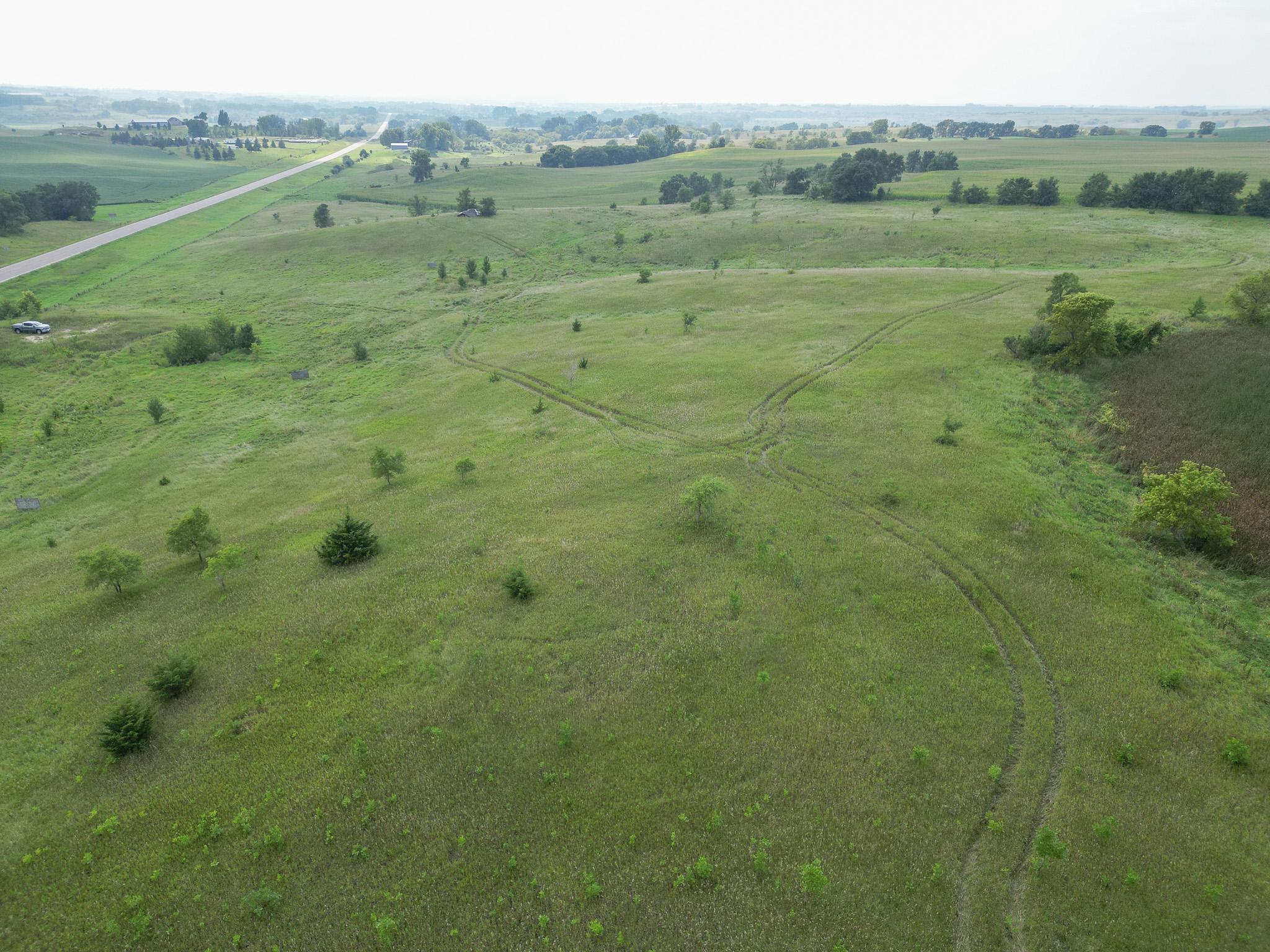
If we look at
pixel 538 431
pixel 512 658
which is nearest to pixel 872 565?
pixel 512 658

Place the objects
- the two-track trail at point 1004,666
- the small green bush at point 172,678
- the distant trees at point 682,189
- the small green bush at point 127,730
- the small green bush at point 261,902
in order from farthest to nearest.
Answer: the distant trees at point 682,189, the small green bush at point 172,678, the small green bush at point 127,730, the small green bush at point 261,902, the two-track trail at point 1004,666

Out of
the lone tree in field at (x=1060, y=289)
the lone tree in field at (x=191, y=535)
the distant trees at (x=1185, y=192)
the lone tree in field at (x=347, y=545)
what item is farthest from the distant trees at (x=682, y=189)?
the lone tree in field at (x=191, y=535)

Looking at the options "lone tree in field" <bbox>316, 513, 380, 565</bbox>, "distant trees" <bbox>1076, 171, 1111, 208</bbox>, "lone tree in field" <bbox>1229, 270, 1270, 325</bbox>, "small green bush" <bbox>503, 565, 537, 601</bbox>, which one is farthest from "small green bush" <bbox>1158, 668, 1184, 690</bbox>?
"distant trees" <bbox>1076, 171, 1111, 208</bbox>

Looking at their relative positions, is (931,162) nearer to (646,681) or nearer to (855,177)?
(855,177)

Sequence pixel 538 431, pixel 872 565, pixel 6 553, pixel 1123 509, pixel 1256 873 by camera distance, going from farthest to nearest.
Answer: pixel 538 431, pixel 6 553, pixel 1123 509, pixel 872 565, pixel 1256 873

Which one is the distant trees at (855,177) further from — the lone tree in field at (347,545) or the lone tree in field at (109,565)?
the lone tree in field at (109,565)

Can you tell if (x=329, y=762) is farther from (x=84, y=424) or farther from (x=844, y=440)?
(x=84, y=424)

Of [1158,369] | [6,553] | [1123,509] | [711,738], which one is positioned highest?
[1158,369]
